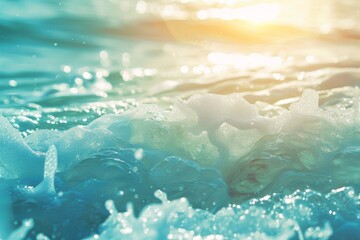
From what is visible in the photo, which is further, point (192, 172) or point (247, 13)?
point (247, 13)

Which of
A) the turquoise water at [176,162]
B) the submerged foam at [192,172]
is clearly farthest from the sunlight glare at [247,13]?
the submerged foam at [192,172]

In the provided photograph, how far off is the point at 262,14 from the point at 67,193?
9.67 metres

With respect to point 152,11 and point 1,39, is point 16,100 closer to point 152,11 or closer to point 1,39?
point 1,39

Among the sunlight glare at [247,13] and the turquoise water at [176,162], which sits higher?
the turquoise water at [176,162]

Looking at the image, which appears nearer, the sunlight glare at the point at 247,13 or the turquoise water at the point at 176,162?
the turquoise water at the point at 176,162

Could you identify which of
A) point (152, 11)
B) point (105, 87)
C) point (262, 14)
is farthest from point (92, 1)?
point (105, 87)

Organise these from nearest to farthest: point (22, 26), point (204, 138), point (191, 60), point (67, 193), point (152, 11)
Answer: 1. point (67, 193)
2. point (204, 138)
3. point (191, 60)
4. point (22, 26)
5. point (152, 11)

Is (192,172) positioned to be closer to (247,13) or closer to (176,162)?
(176,162)

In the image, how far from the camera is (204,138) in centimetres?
450

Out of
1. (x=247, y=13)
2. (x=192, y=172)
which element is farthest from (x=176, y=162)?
(x=247, y=13)

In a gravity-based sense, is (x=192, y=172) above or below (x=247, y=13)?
above

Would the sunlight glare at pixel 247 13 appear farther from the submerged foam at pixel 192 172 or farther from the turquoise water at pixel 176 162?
the submerged foam at pixel 192 172

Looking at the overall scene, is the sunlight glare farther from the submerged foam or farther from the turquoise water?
the submerged foam

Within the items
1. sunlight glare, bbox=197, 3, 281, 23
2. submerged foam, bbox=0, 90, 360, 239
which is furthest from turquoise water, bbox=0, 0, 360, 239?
sunlight glare, bbox=197, 3, 281, 23
